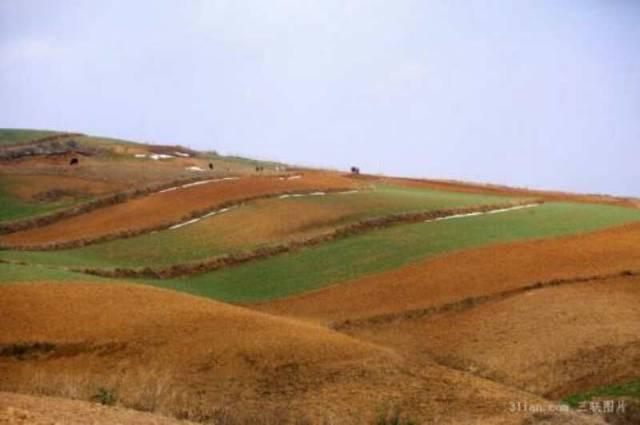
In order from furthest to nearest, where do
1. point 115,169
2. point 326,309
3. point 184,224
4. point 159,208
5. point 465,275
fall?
1. point 115,169
2. point 159,208
3. point 184,224
4. point 465,275
5. point 326,309

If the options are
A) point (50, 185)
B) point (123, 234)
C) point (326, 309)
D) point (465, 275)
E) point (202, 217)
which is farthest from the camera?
point (50, 185)

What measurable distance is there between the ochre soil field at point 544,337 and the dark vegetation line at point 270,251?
11877 mm

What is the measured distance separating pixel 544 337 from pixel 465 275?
7777 millimetres

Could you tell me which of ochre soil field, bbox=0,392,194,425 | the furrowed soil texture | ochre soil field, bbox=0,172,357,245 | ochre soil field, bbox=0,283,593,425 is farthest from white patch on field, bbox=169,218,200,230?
ochre soil field, bbox=0,392,194,425

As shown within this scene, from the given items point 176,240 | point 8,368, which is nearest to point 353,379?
point 8,368

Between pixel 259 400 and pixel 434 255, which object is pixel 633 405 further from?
pixel 434 255

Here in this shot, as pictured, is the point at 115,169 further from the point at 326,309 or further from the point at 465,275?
the point at 465,275

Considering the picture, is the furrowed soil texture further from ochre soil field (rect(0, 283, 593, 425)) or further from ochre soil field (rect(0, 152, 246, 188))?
ochre soil field (rect(0, 152, 246, 188))

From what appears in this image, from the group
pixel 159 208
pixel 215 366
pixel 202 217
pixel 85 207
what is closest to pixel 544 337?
pixel 215 366

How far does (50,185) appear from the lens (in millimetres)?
54312

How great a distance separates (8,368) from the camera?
21.8 m

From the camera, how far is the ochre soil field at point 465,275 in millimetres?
27391

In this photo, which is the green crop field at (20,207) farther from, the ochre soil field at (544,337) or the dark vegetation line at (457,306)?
the ochre soil field at (544,337)

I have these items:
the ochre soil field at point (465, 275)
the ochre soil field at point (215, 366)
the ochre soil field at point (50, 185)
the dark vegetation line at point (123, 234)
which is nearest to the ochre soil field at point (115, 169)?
the ochre soil field at point (50, 185)
